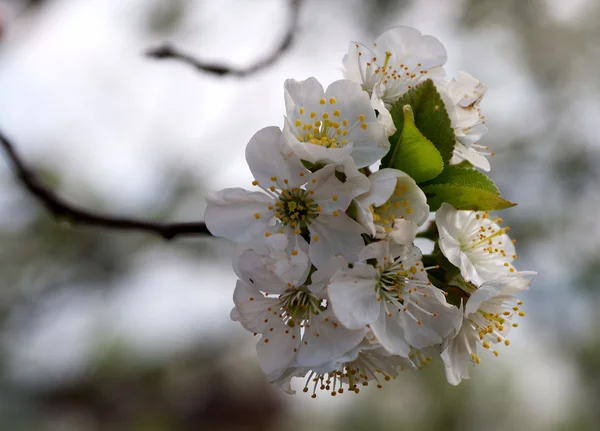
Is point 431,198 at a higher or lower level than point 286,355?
higher

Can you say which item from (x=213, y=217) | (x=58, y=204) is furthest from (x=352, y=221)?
(x=58, y=204)

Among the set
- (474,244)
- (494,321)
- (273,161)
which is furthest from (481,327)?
(273,161)

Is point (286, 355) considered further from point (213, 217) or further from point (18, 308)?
point (18, 308)

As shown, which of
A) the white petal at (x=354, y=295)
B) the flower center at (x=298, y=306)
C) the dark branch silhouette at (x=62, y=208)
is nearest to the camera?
the white petal at (x=354, y=295)

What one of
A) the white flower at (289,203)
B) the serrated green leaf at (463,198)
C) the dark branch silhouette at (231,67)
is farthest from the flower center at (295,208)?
the dark branch silhouette at (231,67)

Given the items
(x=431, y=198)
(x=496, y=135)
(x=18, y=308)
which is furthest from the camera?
(x=18, y=308)

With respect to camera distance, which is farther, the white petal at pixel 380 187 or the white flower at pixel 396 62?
the white flower at pixel 396 62

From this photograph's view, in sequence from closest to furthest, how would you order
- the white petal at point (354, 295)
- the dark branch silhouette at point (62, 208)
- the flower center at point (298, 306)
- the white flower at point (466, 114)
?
the white petal at point (354, 295)
the flower center at point (298, 306)
the white flower at point (466, 114)
the dark branch silhouette at point (62, 208)

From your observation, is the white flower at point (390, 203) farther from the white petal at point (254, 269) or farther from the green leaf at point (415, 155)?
the white petal at point (254, 269)
